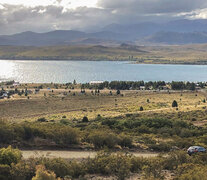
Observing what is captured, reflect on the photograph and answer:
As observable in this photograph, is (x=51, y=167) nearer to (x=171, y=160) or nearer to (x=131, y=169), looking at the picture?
(x=131, y=169)

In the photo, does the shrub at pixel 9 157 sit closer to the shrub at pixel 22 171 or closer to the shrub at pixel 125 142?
the shrub at pixel 22 171

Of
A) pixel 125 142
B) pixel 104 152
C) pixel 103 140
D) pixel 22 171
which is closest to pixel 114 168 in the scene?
pixel 104 152

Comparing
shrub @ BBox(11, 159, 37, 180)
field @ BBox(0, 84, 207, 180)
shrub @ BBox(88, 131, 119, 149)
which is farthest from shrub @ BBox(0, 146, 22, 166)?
shrub @ BBox(88, 131, 119, 149)

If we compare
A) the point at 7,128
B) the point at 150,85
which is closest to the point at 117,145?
the point at 7,128

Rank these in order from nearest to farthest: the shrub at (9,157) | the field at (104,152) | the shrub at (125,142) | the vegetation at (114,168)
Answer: the vegetation at (114,168) → the field at (104,152) → the shrub at (9,157) → the shrub at (125,142)

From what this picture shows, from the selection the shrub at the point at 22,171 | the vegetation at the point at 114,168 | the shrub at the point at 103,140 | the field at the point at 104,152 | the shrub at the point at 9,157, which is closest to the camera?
the shrub at the point at 22,171

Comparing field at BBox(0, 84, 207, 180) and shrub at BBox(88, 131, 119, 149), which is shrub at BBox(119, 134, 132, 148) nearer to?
→ field at BBox(0, 84, 207, 180)

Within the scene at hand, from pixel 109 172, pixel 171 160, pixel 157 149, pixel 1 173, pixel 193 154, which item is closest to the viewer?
pixel 1 173

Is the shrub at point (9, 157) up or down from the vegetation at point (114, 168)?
up

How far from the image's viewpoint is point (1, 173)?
14281 mm

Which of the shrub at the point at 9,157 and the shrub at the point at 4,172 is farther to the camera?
the shrub at the point at 9,157

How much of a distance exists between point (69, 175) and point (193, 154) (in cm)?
891

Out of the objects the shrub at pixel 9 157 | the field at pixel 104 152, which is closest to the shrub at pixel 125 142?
the field at pixel 104 152

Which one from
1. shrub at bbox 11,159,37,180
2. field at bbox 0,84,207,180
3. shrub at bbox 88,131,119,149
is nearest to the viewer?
shrub at bbox 11,159,37,180
